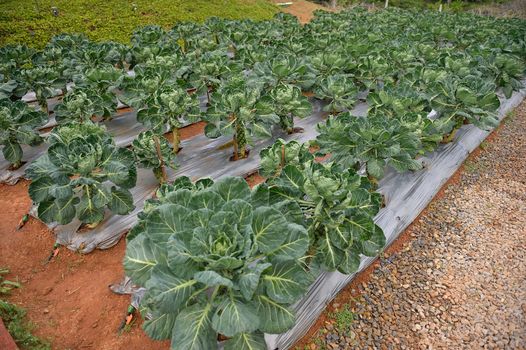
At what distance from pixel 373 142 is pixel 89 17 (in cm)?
1162

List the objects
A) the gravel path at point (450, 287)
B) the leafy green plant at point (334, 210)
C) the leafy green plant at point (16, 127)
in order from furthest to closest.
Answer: the leafy green plant at point (16, 127) < the gravel path at point (450, 287) < the leafy green plant at point (334, 210)

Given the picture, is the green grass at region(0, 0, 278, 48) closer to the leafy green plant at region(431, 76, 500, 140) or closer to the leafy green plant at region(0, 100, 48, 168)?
the leafy green plant at region(0, 100, 48, 168)

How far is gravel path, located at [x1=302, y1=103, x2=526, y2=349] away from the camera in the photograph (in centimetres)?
300

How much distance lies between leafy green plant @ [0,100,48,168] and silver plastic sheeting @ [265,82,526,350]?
12.5 ft

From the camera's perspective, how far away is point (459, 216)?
176 inches

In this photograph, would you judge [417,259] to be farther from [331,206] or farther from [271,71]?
[271,71]

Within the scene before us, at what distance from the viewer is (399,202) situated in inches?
166

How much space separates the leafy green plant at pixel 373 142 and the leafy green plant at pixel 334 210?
92 centimetres

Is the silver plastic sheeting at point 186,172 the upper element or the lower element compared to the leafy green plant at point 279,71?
lower

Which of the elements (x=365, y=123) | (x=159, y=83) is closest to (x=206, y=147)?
(x=159, y=83)

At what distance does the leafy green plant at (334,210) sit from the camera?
2.60 meters

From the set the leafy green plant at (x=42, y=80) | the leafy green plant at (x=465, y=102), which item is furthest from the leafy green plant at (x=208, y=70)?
the leafy green plant at (x=465, y=102)

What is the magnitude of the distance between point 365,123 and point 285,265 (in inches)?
84.6

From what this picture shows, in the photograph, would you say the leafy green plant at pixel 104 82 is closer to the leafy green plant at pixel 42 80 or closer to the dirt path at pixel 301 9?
the leafy green plant at pixel 42 80
